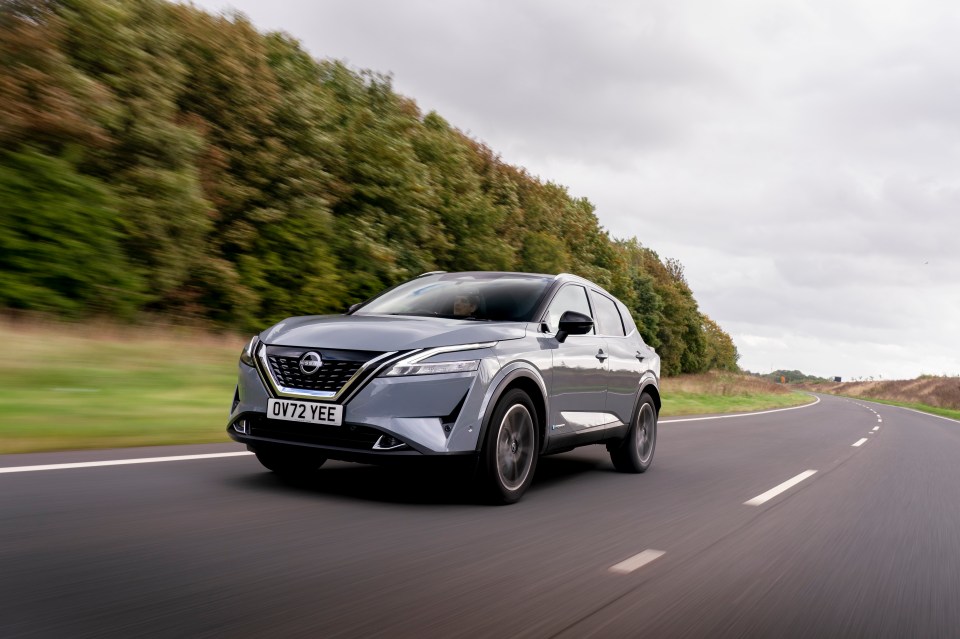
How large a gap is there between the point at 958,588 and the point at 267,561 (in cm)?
354

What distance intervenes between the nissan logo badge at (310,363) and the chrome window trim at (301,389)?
12 centimetres

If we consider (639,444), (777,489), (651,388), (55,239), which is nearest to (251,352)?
(639,444)

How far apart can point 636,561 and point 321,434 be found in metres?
2.00

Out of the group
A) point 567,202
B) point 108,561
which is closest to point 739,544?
point 108,561

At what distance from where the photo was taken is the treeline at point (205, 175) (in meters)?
15.4

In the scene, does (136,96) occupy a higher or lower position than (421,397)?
higher

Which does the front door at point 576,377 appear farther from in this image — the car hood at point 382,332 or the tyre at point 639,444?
the tyre at point 639,444

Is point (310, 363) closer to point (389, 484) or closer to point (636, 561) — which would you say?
point (389, 484)

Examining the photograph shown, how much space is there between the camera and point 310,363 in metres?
5.43

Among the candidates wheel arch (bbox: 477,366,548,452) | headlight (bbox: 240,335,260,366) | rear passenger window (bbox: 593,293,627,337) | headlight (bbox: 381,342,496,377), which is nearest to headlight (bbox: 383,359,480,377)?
headlight (bbox: 381,342,496,377)

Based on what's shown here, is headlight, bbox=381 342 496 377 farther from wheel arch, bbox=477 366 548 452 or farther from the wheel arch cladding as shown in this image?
the wheel arch cladding

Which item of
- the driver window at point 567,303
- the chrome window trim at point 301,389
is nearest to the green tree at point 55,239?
the chrome window trim at point 301,389

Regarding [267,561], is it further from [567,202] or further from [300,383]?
[567,202]

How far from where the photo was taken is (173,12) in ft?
74.4
